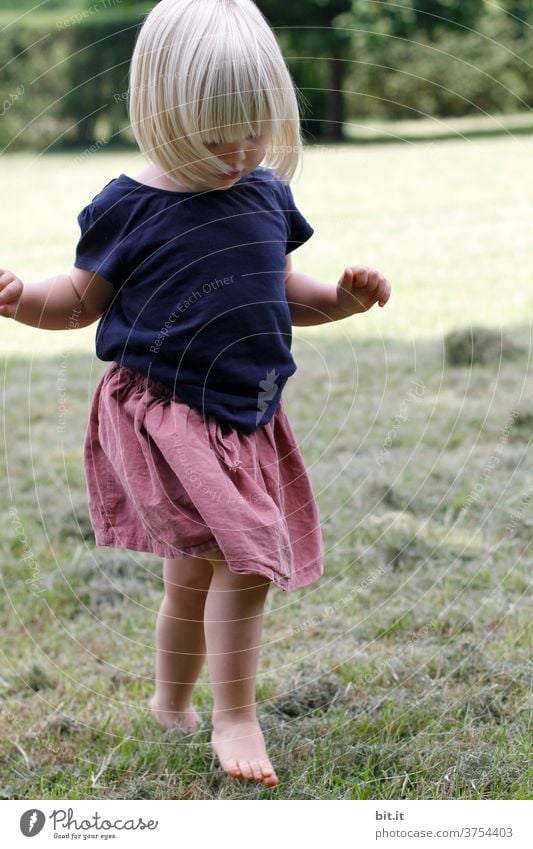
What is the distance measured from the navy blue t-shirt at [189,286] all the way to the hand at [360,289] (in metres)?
0.14

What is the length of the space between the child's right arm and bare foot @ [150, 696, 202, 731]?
77 centimetres

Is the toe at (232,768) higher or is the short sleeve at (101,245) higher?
the short sleeve at (101,245)

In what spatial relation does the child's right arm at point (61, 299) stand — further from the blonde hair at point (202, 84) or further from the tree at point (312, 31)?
the tree at point (312, 31)

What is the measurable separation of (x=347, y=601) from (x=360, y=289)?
925 millimetres

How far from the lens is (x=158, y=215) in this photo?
1759 mm

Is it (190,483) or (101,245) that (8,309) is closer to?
(101,245)

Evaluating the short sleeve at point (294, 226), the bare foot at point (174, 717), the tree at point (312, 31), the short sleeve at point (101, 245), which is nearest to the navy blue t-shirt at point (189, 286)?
the short sleeve at point (101, 245)

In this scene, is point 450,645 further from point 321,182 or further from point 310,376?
point 321,182

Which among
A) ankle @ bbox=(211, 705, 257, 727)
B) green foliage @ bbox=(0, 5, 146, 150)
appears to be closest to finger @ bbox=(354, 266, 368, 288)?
ankle @ bbox=(211, 705, 257, 727)

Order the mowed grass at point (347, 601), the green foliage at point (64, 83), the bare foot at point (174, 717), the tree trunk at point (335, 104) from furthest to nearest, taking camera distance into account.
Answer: the tree trunk at point (335, 104) → the green foliage at point (64, 83) → the bare foot at point (174, 717) → the mowed grass at point (347, 601)

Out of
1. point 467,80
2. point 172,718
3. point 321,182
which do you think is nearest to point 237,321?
point 172,718

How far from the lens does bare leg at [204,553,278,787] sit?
1.81 m

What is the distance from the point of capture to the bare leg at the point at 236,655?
1808mm

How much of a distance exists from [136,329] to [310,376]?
103 inches
